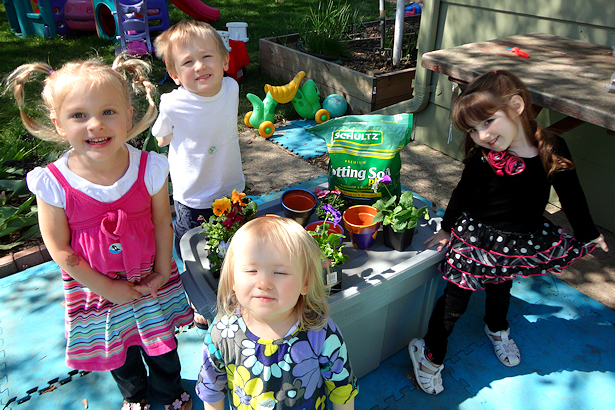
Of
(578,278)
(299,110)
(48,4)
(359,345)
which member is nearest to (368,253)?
(359,345)

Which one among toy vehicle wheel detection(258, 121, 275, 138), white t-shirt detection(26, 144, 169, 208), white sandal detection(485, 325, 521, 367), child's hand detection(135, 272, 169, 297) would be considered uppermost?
white t-shirt detection(26, 144, 169, 208)

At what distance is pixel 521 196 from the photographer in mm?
1842

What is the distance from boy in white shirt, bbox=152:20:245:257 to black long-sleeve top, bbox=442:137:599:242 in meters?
1.11

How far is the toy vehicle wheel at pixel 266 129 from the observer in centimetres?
461

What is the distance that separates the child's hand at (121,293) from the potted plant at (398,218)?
3.40 feet

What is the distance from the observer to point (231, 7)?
982 cm

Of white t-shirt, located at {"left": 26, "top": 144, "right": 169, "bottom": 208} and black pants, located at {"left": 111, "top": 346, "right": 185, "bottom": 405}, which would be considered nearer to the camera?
white t-shirt, located at {"left": 26, "top": 144, "right": 169, "bottom": 208}

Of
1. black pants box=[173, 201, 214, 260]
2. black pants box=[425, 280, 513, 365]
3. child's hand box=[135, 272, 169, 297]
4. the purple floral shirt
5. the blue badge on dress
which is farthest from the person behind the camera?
black pants box=[173, 201, 214, 260]

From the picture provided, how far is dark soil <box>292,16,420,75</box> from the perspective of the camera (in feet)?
17.3

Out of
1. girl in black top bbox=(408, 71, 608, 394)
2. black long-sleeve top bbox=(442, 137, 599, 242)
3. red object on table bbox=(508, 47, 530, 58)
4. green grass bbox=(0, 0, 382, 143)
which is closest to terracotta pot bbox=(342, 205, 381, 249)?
girl in black top bbox=(408, 71, 608, 394)

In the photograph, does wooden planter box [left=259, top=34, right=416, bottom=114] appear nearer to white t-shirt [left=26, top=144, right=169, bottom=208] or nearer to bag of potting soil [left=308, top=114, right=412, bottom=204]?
bag of potting soil [left=308, top=114, right=412, bottom=204]

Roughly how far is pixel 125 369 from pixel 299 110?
3663 mm

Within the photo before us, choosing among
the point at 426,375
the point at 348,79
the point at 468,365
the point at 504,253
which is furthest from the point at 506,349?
the point at 348,79

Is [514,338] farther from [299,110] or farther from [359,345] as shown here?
[299,110]
